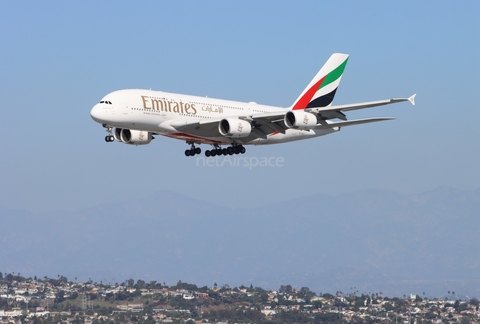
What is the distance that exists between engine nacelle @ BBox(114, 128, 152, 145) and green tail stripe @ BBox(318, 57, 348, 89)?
16663mm

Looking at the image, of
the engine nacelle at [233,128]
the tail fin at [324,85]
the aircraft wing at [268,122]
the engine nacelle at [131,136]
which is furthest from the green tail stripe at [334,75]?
the engine nacelle at [131,136]

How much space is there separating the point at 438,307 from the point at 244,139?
114 m

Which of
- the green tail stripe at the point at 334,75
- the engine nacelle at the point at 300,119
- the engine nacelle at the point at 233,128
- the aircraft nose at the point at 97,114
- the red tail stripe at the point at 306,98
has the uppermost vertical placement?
the green tail stripe at the point at 334,75

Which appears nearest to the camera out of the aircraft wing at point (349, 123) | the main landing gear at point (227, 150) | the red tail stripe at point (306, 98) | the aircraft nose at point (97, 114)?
the aircraft nose at point (97, 114)

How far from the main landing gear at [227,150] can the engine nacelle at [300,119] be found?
5907 millimetres

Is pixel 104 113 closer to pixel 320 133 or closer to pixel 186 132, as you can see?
pixel 186 132

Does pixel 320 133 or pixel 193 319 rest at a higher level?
pixel 320 133

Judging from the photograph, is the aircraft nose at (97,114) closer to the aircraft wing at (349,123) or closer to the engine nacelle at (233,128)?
the engine nacelle at (233,128)

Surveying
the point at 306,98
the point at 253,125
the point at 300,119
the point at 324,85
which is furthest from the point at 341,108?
the point at 324,85

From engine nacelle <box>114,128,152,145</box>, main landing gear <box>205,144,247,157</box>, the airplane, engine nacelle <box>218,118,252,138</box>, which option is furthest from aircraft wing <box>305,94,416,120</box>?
engine nacelle <box>114,128,152,145</box>

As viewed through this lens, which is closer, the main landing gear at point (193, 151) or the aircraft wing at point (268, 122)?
the aircraft wing at point (268, 122)

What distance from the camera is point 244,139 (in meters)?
60.2

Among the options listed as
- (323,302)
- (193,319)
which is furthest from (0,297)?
(323,302)

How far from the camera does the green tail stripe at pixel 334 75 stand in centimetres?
6812
